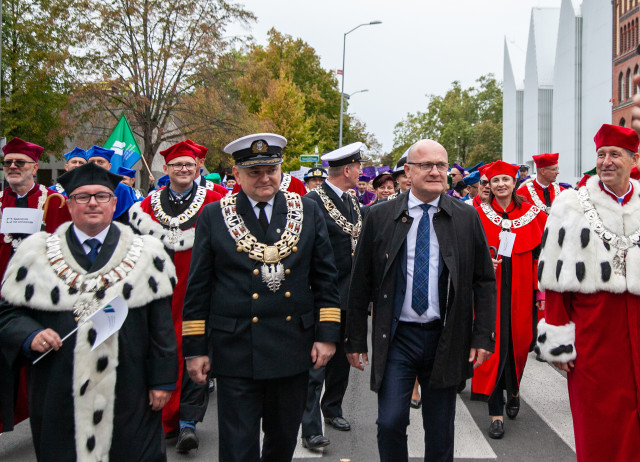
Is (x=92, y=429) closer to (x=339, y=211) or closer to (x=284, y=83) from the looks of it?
(x=339, y=211)

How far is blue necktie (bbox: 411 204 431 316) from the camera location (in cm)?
408

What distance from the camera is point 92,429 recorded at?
137 inches

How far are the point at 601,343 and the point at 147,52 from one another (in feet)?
93.4

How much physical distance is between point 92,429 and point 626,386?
9.83 ft

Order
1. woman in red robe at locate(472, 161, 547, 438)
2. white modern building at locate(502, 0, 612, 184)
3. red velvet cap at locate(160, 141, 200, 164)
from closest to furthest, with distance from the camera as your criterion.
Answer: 1. red velvet cap at locate(160, 141, 200, 164)
2. woman in red robe at locate(472, 161, 547, 438)
3. white modern building at locate(502, 0, 612, 184)

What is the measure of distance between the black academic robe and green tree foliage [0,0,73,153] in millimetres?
25271

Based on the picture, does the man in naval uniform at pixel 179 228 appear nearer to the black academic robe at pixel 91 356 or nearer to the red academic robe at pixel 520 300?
the black academic robe at pixel 91 356

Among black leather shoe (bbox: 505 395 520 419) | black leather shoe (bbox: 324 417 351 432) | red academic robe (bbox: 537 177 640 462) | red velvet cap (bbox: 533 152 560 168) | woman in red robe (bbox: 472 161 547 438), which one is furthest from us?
red velvet cap (bbox: 533 152 560 168)

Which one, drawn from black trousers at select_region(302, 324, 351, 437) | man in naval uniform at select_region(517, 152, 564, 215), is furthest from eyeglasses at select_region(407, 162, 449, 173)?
man in naval uniform at select_region(517, 152, 564, 215)

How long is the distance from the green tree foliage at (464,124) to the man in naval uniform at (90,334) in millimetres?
82153

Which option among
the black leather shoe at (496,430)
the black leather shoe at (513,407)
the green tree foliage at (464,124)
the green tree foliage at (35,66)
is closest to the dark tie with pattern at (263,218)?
the black leather shoe at (496,430)

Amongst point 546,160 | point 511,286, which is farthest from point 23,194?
point 546,160

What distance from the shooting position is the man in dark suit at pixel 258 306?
153 inches

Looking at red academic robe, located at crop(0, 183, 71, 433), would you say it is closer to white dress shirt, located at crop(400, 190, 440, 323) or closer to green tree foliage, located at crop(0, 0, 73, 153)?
white dress shirt, located at crop(400, 190, 440, 323)
